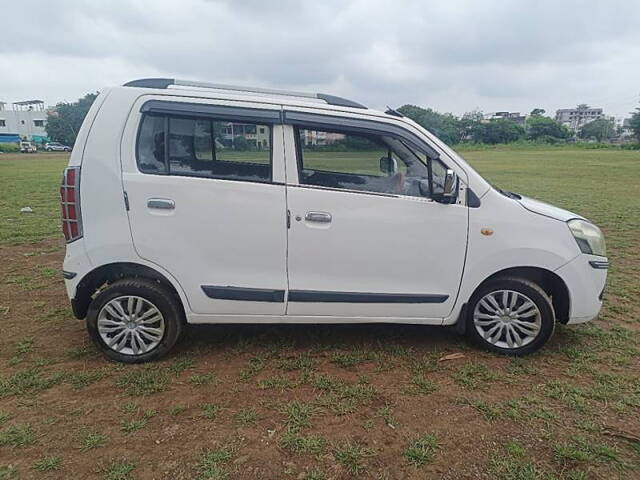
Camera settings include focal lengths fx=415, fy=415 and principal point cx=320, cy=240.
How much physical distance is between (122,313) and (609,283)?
5.31 meters

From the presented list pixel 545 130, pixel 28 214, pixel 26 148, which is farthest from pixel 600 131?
pixel 28 214

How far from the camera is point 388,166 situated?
3.20 m

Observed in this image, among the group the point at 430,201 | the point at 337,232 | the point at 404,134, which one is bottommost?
the point at 337,232

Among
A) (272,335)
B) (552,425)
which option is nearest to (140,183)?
(272,335)

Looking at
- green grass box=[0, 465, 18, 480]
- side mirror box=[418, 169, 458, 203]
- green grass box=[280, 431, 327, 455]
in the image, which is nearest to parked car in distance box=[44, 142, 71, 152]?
green grass box=[0, 465, 18, 480]

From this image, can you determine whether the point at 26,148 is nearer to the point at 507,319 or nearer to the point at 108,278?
the point at 108,278

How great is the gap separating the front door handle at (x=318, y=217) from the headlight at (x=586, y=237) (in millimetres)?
1893

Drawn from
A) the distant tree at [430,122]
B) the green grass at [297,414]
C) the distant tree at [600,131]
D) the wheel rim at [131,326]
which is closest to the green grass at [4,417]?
the wheel rim at [131,326]

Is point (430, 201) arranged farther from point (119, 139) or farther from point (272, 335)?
point (119, 139)

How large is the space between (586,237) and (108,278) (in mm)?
3730

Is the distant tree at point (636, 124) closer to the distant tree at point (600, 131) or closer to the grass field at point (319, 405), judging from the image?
the distant tree at point (600, 131)

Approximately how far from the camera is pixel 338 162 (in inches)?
125

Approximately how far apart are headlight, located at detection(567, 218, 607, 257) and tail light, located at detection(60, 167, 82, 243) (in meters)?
3.68

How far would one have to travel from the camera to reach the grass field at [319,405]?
7.29 ft
